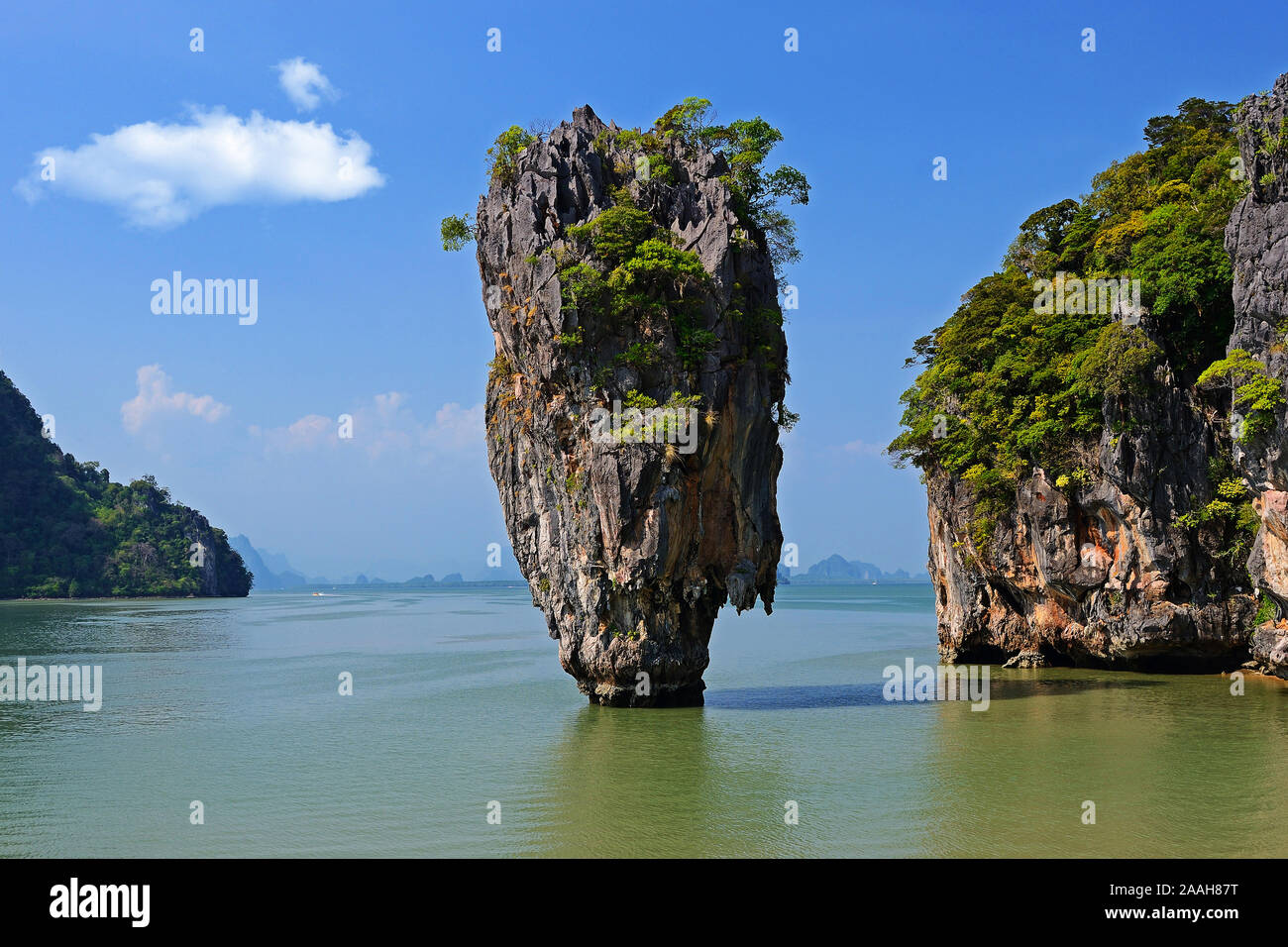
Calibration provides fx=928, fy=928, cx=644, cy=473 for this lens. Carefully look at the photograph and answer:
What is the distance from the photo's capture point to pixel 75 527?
111812 mm

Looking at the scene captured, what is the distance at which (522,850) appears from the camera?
1375cm

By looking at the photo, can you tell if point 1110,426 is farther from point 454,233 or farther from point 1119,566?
point 454,233

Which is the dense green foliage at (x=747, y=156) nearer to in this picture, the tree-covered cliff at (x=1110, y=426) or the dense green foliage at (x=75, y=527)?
the tree-covered cliff at (x=1110, y=426)

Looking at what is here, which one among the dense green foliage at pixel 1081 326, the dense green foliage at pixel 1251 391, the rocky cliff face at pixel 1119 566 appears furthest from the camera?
the rocky cliff face at pixel 1119 566

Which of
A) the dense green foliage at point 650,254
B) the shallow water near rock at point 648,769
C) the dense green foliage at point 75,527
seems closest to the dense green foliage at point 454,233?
the dense green foliage at point 650,254

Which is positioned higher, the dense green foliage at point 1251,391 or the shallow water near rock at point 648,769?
the dense green foliage at point 1251,391

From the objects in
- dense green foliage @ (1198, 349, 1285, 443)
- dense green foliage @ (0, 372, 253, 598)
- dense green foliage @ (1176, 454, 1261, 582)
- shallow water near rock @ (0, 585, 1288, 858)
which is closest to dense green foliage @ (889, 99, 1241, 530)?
dense green foliage @ (1176, 454, 1261, 582)

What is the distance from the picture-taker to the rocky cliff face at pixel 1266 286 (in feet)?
68.1

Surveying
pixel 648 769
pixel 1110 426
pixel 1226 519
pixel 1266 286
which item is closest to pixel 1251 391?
pixel 1266 286

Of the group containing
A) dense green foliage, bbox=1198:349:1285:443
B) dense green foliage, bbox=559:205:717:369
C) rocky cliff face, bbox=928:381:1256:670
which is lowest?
rocky cliff face, bbox=928:381:1256:670

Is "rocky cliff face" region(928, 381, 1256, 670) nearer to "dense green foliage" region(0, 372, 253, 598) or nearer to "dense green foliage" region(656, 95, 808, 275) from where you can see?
"dense green foliage" region(656, 95, 808, 275)

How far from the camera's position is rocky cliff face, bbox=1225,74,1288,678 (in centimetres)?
2075

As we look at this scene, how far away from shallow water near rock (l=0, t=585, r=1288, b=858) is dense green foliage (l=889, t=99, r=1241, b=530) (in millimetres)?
7830

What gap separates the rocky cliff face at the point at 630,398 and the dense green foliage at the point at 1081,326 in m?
9.44
